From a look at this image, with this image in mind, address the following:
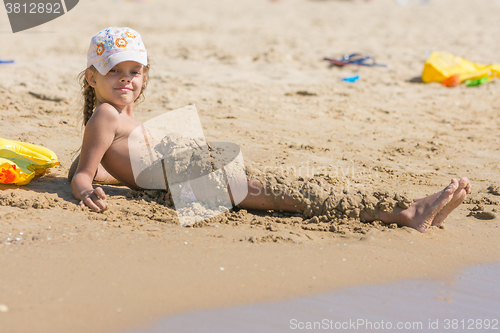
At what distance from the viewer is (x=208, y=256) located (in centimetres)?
210

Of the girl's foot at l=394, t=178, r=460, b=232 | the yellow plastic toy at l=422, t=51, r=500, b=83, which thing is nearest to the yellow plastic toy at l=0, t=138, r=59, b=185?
the girl's foot at l=394, t=178, r=460, b=232

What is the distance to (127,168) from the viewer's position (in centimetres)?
273

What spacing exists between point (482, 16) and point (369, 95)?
861 centimetres

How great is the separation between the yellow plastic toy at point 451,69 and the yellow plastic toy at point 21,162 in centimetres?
485

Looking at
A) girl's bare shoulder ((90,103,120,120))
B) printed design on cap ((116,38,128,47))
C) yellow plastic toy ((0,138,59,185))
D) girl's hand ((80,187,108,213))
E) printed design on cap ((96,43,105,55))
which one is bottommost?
girl's hand ((80,187,108,213))

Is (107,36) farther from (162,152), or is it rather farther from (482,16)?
(482,16)

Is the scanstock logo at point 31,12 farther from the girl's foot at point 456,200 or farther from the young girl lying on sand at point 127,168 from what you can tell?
the girl's foot at point 456,200

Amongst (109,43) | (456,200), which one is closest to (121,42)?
(109,43)

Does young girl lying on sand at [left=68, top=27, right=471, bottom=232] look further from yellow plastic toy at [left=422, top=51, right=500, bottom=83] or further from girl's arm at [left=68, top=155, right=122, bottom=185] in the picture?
yellow plastic toy at [left=422, top=51, right=500, bottom=83]

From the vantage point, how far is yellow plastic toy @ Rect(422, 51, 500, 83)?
238 inches

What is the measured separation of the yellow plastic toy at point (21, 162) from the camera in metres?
2.69

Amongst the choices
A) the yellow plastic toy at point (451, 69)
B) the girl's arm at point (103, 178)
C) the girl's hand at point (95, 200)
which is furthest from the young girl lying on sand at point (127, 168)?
the yellow plastic toy at point (451, 69)

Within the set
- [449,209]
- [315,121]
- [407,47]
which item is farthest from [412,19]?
[449,209]

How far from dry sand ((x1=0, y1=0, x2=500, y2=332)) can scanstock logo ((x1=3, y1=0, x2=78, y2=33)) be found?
1.77 ft
